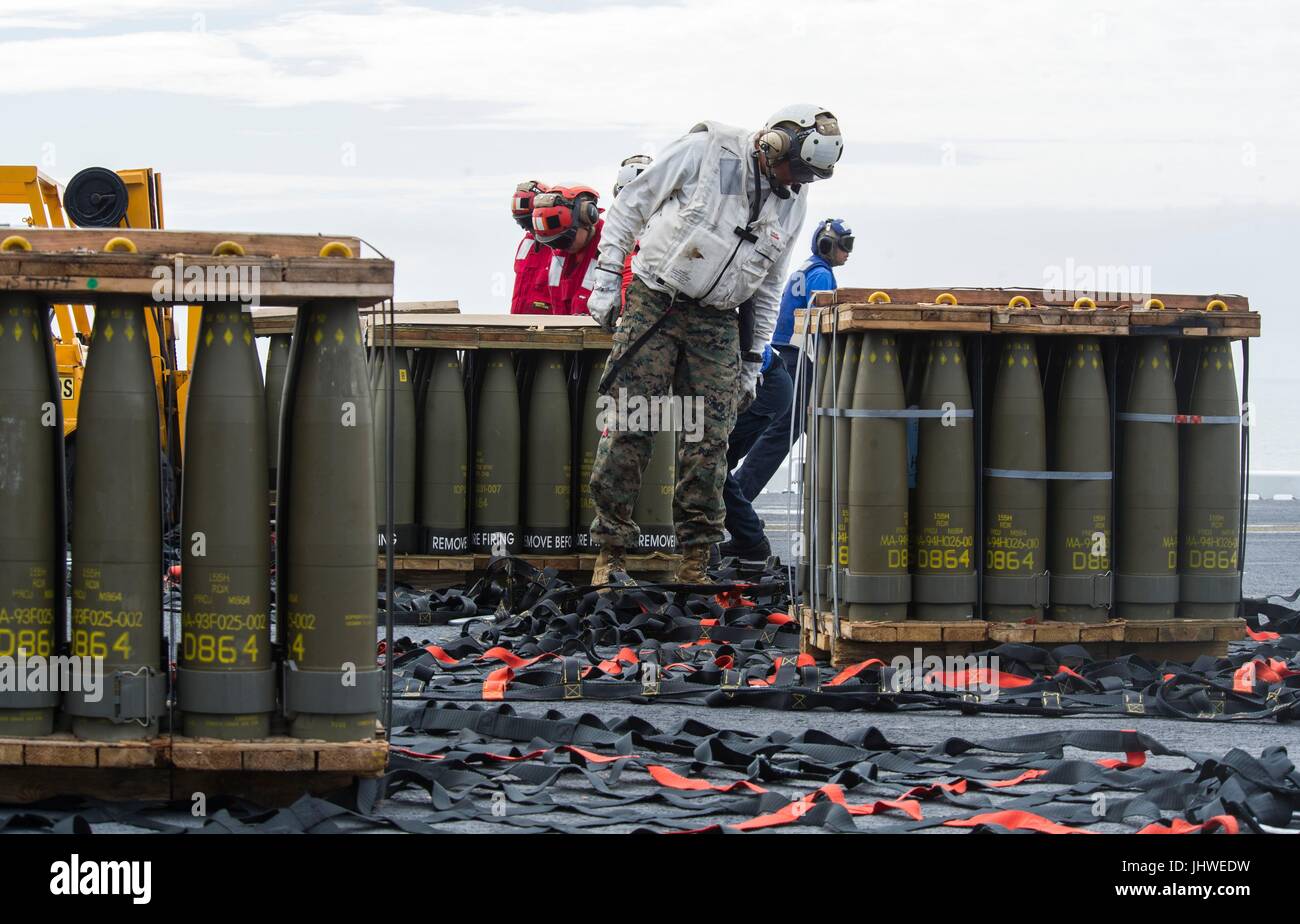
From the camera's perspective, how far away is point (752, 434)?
521 inches

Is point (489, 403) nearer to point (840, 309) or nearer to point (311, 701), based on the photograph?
point (840, 309)

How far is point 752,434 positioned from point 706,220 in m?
3.66

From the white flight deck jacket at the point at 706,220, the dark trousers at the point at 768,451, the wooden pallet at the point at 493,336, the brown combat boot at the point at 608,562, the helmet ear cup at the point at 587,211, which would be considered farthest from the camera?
the dark trousers at the point at 768,451

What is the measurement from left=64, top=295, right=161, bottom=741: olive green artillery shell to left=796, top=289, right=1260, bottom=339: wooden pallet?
3.51m

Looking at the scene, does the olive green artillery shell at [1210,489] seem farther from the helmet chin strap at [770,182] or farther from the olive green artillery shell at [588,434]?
the olive green artillery shell at [588,434]

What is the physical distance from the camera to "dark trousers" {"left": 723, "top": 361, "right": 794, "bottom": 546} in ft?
42.3

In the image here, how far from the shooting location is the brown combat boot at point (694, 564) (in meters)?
10.9

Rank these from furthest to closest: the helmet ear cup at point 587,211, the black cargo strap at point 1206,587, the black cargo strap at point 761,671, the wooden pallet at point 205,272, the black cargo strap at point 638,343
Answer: the helmet ear cup at point 587,211 → the black cargo strap at point 638,343 → the black cargo strap at point 1206,587 → the black cargo strap at point 761,671 → the wooden pallet at point 205,272

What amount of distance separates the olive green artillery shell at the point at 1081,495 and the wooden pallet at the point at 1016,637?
11 centimetres

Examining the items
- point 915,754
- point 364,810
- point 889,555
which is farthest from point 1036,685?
point 364,810

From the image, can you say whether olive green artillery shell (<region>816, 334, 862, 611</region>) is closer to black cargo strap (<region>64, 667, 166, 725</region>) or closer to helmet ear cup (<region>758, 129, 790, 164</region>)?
helmet ear cup (<region>758, 129, 790, 164</region>)

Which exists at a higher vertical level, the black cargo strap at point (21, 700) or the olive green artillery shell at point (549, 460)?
the olive green artillery shell at point (549, 460)

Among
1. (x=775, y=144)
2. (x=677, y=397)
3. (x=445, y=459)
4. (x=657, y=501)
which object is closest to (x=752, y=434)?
(x=657, y=501)

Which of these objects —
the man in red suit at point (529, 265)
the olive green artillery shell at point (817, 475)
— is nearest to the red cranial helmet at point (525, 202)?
the man in red suit at point (529, 265)
